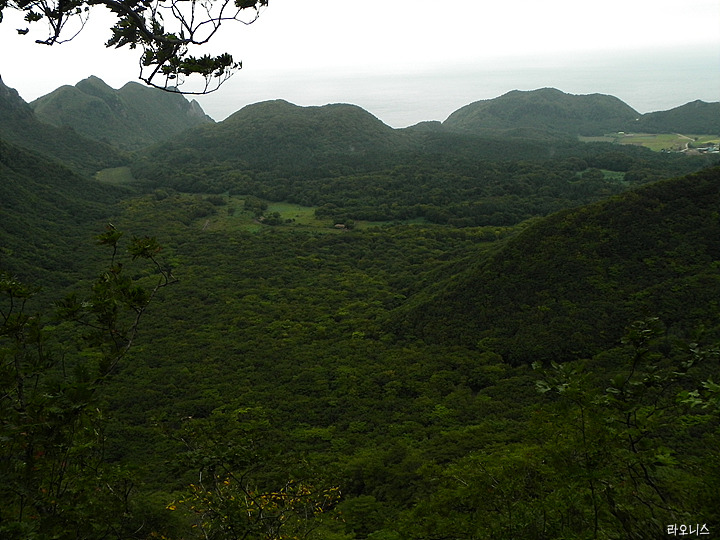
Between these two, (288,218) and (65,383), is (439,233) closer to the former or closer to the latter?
(288,218)

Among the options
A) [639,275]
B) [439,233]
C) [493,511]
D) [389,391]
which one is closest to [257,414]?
[389,391]

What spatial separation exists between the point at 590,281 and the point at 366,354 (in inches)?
589

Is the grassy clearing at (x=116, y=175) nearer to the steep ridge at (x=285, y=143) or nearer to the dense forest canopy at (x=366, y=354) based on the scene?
the steep ridge at (x=285, y=143)

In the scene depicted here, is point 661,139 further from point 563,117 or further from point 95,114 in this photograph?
point 95,114

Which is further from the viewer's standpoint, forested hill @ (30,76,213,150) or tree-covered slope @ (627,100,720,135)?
forested hill @ (30,76,213,150)

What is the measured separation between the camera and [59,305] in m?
4.20

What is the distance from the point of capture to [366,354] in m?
31.5

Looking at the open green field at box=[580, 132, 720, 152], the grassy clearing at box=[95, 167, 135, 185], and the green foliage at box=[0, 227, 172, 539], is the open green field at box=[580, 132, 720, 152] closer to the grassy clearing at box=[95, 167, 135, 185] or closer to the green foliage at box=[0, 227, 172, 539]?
the grassy clearing at box=[95, 167, 135, 185]

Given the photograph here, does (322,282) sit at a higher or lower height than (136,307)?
lower

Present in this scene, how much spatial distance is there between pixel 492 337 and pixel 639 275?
9.58 meters

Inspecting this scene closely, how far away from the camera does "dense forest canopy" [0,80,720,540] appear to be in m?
4.28

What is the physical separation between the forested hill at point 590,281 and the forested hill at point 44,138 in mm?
100577

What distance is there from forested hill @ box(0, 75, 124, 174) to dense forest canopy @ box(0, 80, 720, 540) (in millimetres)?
32679

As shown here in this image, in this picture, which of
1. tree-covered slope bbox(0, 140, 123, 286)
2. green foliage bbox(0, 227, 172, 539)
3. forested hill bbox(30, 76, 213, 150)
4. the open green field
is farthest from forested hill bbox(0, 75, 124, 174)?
the open green field
